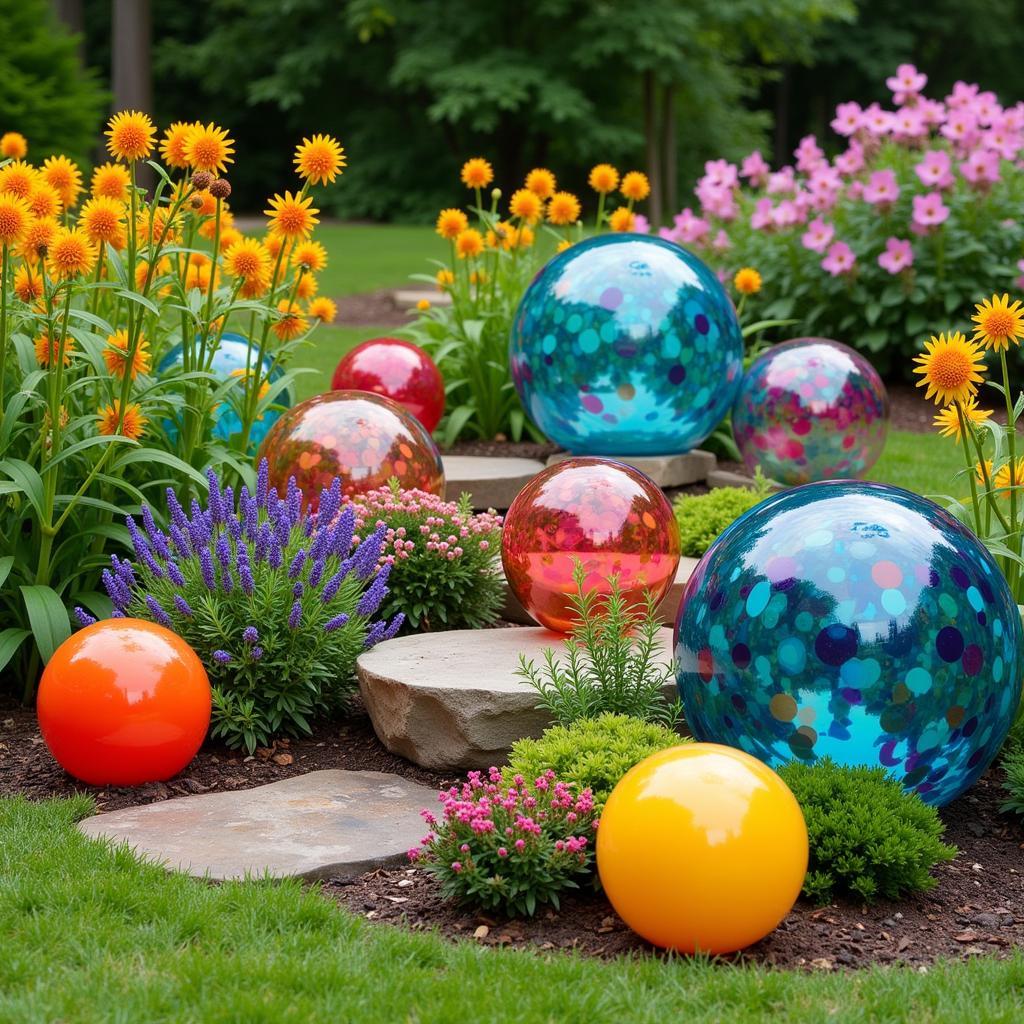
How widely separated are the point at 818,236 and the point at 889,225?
2.13 ft

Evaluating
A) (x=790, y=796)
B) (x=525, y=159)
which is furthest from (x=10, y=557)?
(x=525, y=159)

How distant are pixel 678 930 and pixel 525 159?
103ft

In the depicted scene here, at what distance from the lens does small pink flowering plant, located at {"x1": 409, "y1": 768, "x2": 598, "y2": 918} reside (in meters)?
3.51

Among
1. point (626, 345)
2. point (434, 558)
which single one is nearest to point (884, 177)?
point (626, 345)

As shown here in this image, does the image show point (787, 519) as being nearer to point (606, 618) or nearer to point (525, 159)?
point (606, 618)

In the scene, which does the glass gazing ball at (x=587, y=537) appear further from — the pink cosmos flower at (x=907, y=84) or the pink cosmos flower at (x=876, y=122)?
the pink cosmos flower at (x=907, y=84)

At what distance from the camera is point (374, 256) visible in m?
21.4

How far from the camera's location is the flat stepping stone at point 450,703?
4.41 m

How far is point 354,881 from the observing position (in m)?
3.79

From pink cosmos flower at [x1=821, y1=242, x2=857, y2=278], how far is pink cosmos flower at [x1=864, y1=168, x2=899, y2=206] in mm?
404

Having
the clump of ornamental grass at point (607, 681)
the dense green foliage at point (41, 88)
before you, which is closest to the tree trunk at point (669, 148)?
the dense green foliage at point (41, 88)

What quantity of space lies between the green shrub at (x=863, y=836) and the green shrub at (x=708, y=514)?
2678 mm

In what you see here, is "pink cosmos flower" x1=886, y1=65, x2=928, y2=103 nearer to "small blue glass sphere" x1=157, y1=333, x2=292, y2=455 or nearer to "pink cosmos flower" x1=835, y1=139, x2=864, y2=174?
"pink cosmos flower" x1=835, y1=139, x2=864, y2=174

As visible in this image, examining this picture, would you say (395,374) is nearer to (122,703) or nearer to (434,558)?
(434,558)
